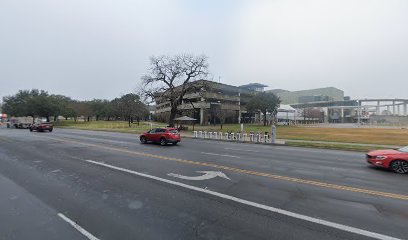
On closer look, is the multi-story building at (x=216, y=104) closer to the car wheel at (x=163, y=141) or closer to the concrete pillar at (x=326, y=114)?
the car wheel at (x=163, y=141)

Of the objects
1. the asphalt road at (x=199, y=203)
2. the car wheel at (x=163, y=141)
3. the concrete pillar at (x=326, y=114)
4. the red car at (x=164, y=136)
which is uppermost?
the concrete pillar at (x=326, y=114)

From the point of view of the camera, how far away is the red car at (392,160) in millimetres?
9262

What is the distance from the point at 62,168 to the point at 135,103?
5834cm

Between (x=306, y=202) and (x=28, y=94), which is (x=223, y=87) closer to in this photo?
(x=28, y=94)

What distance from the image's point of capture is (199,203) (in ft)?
18.3

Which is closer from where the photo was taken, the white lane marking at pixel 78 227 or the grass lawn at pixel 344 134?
the white lane marking at pixel 78 227

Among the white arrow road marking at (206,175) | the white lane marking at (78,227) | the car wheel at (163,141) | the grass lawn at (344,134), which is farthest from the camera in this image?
the grass lawn at (344,134)

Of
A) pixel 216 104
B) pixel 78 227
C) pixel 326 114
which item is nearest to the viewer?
pixel 78 227

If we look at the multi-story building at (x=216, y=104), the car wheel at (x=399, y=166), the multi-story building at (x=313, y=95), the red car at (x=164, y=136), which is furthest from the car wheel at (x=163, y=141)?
the multi-story building at (x=313, y=95)

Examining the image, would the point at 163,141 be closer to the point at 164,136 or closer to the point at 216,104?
the point at 164,136

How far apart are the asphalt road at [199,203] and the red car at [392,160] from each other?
43 centimetres

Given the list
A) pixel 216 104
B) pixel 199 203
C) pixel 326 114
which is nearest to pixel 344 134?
pixel 199 203

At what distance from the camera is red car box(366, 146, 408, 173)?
926 centimetres

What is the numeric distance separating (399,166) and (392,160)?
305 mm
